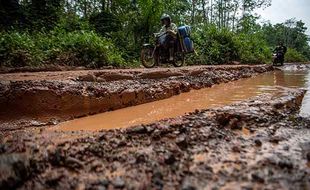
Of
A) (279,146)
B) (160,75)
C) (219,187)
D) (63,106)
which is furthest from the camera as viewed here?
(160,75)

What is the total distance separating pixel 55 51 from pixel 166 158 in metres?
6.91

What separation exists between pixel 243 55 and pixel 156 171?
15.0 metres

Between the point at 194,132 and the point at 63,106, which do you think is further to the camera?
the point at 63,106

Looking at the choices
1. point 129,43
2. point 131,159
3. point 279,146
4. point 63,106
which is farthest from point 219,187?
point 129,43

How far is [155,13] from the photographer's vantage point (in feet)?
43.6

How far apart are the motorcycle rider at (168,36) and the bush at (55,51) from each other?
1.61 m

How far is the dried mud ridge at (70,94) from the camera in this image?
3467 mm

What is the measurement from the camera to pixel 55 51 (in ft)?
25.8

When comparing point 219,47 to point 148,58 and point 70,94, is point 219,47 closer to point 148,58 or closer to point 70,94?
point 148,58

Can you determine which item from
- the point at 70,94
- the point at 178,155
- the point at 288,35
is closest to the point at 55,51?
the point at 70,94

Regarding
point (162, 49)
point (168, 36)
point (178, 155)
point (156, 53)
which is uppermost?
point (168, 36)

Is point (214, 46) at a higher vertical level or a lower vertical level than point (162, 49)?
higher

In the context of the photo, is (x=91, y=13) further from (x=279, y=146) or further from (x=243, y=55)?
(x=279, y=146)

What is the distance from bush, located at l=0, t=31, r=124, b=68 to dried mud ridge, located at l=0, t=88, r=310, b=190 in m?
5.45
